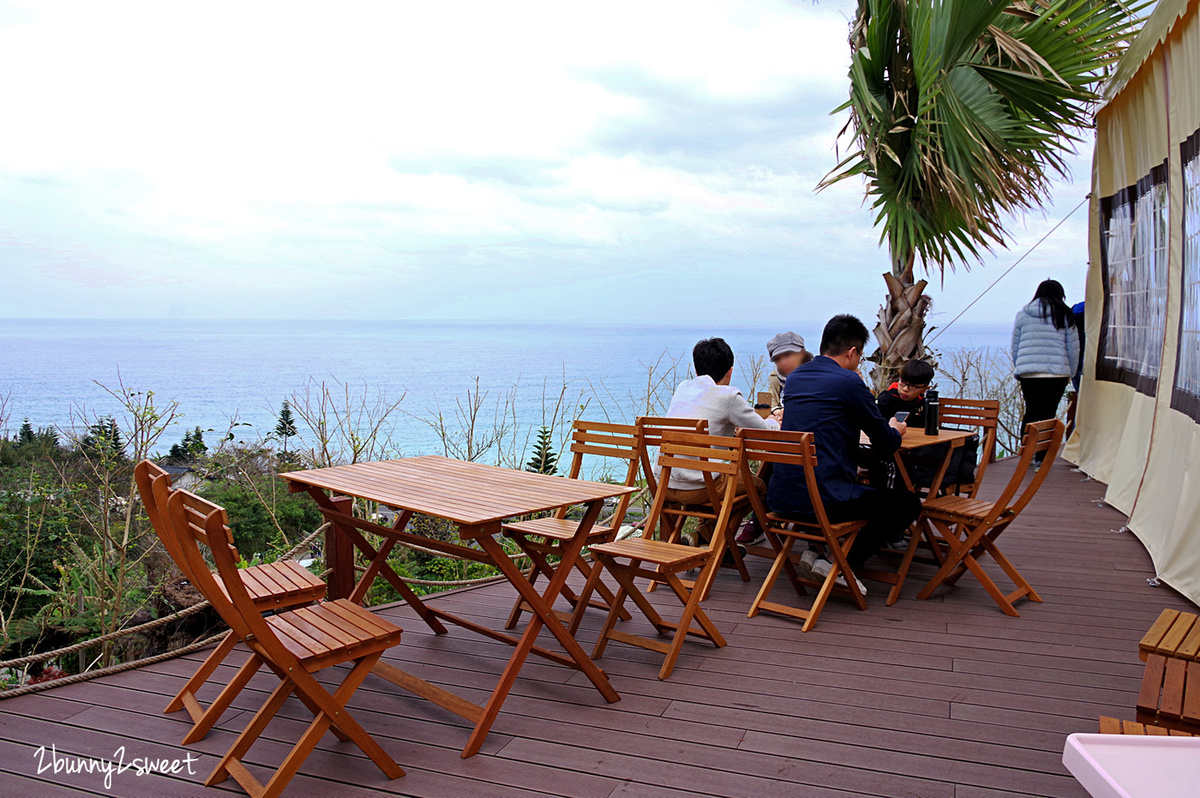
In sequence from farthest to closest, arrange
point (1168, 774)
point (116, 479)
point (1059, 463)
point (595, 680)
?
point (1059, 463) < point (116, 479) < point (595, 680) < point (1168, 774)

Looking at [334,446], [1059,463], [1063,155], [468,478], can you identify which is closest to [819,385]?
[468,478]

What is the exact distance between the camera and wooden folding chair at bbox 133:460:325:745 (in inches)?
88.2

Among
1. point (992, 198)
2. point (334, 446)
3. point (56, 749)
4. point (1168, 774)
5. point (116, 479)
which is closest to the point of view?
point (1168, 774)

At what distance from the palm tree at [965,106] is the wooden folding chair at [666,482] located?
11.6 ft

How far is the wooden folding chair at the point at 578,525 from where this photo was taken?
3.11 metres

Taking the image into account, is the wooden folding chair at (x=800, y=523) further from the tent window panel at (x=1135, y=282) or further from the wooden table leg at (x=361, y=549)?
the tent window panel at (x=1135, y=282)

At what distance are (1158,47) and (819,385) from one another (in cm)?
353

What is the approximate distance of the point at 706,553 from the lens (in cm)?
324

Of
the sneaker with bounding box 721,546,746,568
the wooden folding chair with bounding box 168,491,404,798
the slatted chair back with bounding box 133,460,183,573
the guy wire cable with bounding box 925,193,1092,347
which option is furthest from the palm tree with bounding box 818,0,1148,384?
the slatted chair back with bounding box 133,460,183,573

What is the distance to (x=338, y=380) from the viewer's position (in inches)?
243

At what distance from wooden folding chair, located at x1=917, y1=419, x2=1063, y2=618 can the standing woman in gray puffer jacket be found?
3.83m

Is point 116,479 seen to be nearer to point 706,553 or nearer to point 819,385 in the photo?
point 706,553

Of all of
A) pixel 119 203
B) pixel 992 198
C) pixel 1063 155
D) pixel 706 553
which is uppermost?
pixel 119 203

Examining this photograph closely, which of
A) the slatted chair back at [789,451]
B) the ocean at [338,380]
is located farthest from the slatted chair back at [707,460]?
the ocean at [338,380]
